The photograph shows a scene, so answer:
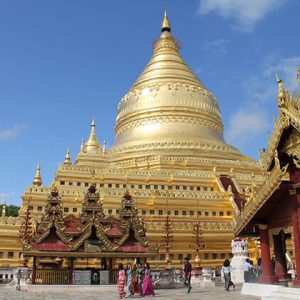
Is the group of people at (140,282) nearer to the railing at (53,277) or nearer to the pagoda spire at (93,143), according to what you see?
the railing at (53,277)

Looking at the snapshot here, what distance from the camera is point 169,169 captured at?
41.3m

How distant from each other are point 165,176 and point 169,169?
6.71 feet

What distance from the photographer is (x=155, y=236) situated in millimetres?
31656

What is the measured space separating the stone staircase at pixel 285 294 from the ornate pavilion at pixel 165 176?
29.4 ft

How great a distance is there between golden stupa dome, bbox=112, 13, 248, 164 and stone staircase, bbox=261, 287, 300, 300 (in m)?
31.6

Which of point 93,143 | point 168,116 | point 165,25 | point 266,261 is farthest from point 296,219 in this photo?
point 165,25

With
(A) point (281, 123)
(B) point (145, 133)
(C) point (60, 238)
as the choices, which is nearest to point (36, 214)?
(C) point (60, 238)

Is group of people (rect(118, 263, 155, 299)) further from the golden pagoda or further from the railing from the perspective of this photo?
the golden pagoda

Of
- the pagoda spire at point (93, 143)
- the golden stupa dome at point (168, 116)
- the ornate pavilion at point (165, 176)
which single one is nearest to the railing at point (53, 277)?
the ornate pavilion at point (165, 176)

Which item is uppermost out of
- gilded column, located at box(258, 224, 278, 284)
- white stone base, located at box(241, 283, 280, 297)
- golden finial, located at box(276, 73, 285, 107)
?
golden finial, located at box(276, 73, 285, 107)

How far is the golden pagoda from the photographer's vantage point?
3272 cm

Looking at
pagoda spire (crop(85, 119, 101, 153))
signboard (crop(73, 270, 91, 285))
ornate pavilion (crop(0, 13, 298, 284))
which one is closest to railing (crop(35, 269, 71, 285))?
signboard (crop(73, 270, 91, 285))

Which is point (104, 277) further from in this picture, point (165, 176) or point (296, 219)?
point (165, 176)

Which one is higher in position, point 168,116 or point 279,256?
point 168,116
